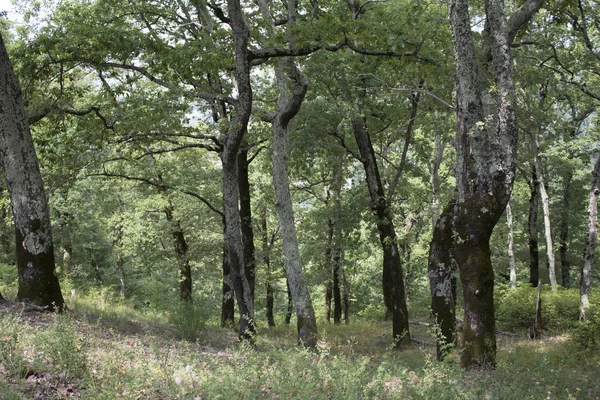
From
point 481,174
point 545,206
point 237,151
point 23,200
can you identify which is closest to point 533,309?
point 545,206

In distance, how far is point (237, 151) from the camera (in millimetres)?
10039

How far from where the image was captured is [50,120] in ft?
38.7

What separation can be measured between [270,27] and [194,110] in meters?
7.47

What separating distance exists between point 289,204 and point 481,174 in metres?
5.24

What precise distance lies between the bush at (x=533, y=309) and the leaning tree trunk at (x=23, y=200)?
15.4 metres

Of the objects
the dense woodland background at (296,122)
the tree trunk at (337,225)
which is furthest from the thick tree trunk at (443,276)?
the tree trunk at (337,225)

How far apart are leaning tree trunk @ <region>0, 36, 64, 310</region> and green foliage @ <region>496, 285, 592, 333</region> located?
15.4 metres

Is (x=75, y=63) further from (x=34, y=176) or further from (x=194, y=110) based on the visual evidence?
(x=194, y=110)

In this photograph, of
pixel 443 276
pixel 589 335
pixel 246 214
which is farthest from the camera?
pixel 246 214

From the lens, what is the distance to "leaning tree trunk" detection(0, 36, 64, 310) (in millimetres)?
8172

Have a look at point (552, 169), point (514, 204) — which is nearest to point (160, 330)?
point (552, 169)

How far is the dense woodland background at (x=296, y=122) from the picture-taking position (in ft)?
29.4

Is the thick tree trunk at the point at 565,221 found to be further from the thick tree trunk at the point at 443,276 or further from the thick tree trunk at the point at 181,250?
the thick tree trunk at the point at 181,250

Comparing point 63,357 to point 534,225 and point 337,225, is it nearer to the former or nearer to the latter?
point 337,225
